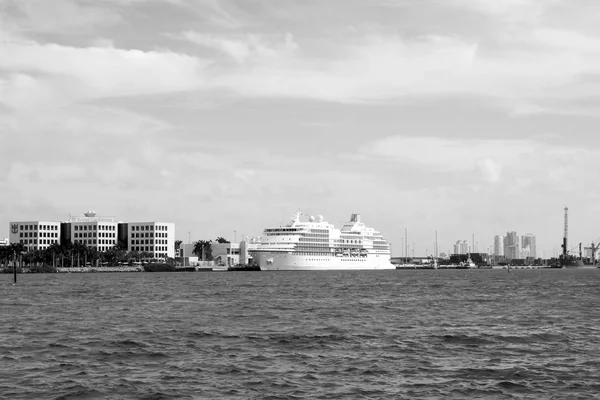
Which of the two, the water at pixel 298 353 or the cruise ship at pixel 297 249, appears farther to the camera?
the cruise ship at pixel 297 249

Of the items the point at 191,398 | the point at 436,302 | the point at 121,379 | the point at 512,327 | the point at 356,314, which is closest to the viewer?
the point at 191,398

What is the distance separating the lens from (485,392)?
81.5 ft

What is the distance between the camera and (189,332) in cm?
3991

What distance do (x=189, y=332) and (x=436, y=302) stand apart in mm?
29676

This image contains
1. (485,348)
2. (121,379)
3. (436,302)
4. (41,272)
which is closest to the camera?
(121,379)

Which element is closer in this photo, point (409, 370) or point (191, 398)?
point (191, 398)

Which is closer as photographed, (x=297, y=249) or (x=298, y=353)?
(x=298, y=353)

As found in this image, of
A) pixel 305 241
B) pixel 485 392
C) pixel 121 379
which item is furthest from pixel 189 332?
pixel 305 241

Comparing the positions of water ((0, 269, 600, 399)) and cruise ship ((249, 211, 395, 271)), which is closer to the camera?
water ((0, 269, 600, 399))

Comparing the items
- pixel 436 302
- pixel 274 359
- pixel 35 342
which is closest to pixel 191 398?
pixel 274 359

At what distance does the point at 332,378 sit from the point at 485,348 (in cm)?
967

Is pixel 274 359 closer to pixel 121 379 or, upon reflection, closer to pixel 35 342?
pixel 121 379

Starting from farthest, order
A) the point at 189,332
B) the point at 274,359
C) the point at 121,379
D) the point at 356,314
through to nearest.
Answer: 1. the point at 356,314
2. the point at 189,332
3. the point at 274,359
4. the point at 121,379

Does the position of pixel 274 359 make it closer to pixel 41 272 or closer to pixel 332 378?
pixel 332 378
